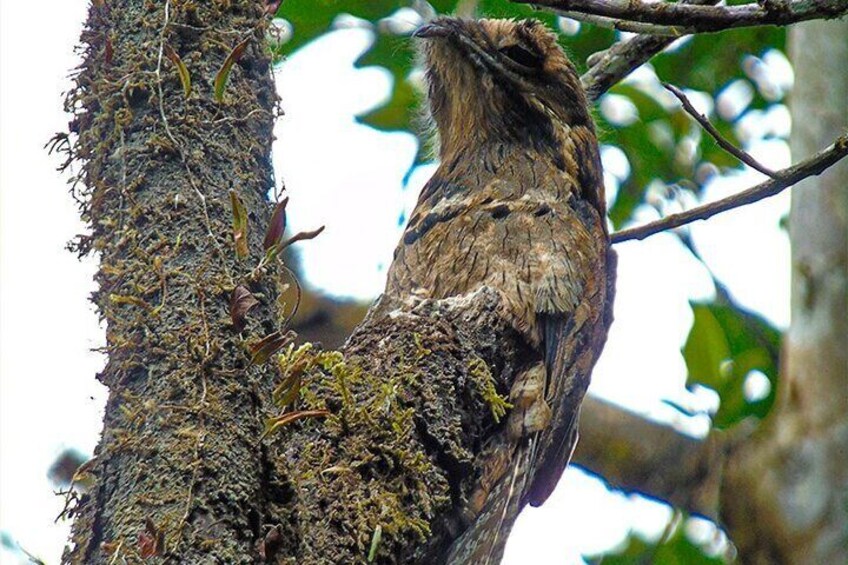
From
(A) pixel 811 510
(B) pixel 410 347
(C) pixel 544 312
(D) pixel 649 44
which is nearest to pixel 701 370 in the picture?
(A) pixel 811 510

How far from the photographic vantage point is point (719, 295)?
4.13m

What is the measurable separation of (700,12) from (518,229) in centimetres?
92

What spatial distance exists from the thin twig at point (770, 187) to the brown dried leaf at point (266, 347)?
1.00 meters

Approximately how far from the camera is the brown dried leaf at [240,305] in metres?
1.68

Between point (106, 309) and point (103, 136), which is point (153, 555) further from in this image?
point (103, 136)

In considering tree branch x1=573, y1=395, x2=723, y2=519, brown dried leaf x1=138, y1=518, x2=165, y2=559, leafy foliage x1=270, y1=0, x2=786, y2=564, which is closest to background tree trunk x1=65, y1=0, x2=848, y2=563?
brown dried leaf x1=138, y1=518, x2=165, y2=559

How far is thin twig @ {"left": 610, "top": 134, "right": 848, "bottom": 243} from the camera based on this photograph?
2014 millimetres

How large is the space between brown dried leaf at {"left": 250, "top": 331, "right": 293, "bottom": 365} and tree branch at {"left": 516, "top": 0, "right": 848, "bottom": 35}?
0.69 metres

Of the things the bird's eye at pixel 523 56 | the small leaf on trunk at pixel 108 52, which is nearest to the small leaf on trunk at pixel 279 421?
the small leaf on trunk at pixel 108 52

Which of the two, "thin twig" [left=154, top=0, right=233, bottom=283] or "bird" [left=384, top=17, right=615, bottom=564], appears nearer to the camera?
"thin twig" [left=154, top=0, right=233, bottom=283]

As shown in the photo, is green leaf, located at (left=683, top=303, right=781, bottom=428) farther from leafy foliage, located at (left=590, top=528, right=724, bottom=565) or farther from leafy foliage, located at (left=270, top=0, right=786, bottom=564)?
leafy foliage, located at (left=590, top=528, right=724, bottom=565)

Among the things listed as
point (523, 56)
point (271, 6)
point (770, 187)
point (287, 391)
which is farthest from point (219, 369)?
point (523, 56)

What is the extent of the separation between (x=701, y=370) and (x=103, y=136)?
9.00 ft

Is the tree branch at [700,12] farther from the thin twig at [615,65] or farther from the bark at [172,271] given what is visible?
the thin twig at [615,65]
